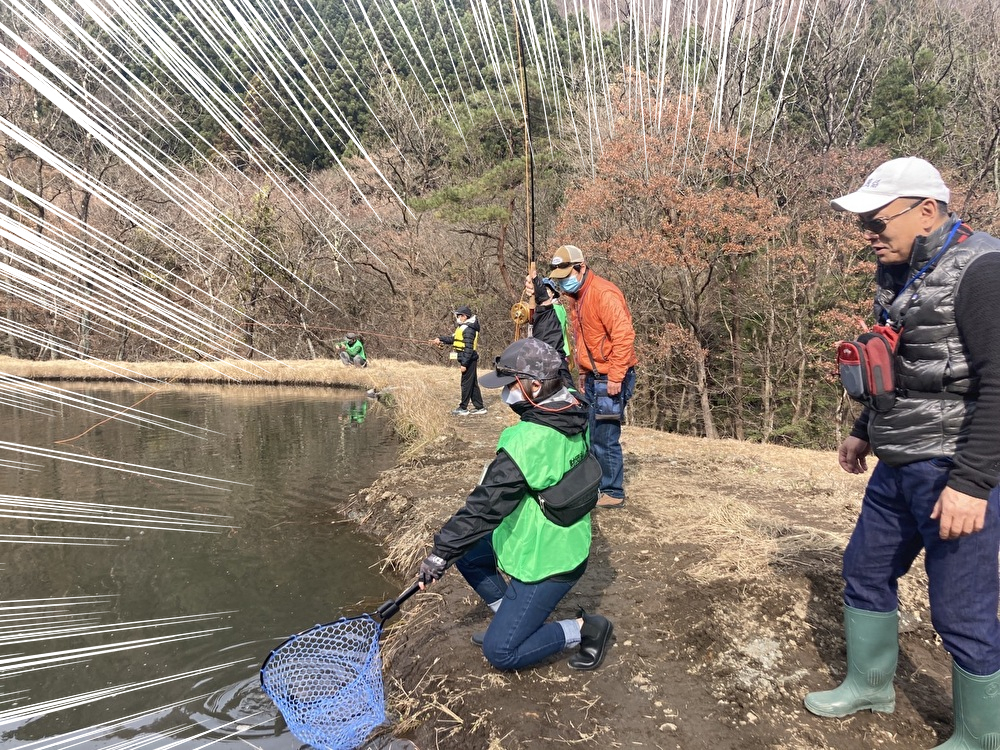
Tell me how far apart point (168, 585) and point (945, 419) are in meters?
5.45

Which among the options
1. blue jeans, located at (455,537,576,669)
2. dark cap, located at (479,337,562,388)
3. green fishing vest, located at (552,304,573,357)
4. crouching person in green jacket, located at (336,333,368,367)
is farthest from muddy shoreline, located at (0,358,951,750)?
crouching person in green jacket, located at (336,333,368,367)

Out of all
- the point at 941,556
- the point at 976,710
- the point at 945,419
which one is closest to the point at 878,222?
the point at 945,419

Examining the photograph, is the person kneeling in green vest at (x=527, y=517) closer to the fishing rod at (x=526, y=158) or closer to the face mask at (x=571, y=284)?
the face mask at (x=571, y=284)

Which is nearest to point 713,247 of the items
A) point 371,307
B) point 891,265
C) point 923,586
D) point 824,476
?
point 824,476

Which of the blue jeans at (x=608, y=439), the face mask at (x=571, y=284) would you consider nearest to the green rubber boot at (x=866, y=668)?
the blue jeans at (x=608, y=439)

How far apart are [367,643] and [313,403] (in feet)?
44.7

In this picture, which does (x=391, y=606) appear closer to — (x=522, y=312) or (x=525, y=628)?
(x=525, y=628)

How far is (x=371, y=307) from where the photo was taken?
28891mm

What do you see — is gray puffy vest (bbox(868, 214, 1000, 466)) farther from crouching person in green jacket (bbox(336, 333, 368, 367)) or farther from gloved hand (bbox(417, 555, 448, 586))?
crouching person in green jacket (bbox(336, 333, 368, 367))

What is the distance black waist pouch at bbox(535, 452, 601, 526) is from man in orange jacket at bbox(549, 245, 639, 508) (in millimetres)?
2013

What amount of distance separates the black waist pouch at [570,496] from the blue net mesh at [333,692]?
0.95 m

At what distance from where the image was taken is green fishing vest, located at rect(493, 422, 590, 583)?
2.73m

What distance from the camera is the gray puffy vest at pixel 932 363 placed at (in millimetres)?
2049

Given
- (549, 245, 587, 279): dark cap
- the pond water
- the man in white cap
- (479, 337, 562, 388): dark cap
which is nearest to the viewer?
the man in white cap
